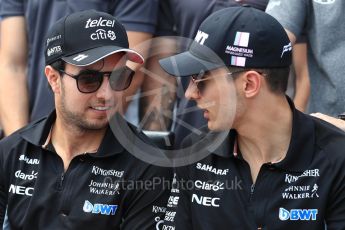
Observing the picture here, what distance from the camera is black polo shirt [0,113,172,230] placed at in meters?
3.66

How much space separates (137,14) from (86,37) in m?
0.64

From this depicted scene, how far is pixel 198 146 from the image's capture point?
3.68m

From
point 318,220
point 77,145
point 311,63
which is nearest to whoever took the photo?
point 318,220

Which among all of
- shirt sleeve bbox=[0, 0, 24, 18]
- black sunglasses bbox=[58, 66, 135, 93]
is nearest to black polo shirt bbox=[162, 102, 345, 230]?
black sunglasses bbox=[58, 66, 135, 93]

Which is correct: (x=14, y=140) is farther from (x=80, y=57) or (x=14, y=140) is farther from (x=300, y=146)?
(x=300, y=146)

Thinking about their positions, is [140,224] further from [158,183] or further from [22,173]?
[22,173]

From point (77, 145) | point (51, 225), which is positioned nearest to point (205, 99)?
point (77, 145)

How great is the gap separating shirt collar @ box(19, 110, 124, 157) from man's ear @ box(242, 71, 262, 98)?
2.25ft

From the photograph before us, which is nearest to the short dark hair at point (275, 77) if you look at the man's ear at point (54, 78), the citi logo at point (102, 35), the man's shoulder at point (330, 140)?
the man's shoulder at point (330, 140)

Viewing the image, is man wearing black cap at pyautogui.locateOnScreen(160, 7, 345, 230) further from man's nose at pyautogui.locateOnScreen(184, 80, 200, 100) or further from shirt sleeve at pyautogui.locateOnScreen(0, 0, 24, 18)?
shirt sleeve at pyautogui.locateOnScreen(0, 0, 24, 18)

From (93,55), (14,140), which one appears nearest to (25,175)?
(14,140)

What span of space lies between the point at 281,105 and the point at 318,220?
0.55 meters

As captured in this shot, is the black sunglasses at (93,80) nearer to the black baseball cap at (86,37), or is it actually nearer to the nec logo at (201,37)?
the black baseball cap at (86,37)

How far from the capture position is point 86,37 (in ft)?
12.5
